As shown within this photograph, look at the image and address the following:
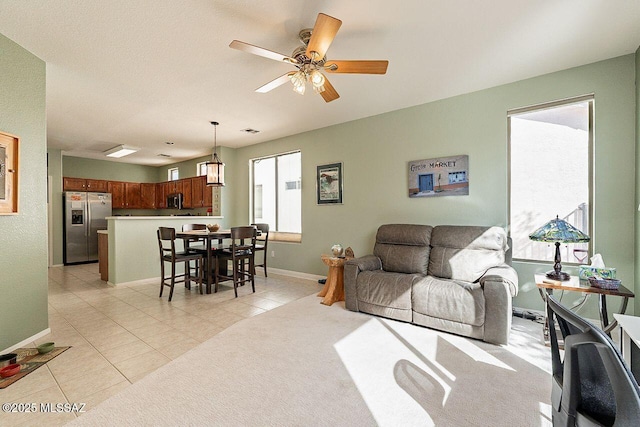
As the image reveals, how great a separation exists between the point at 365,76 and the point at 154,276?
15.5ft

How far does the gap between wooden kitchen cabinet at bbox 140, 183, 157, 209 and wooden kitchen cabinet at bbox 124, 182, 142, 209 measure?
95 millimetres

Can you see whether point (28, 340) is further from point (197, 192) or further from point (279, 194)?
point (197, 192)

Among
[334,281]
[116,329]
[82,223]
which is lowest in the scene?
[116,329]

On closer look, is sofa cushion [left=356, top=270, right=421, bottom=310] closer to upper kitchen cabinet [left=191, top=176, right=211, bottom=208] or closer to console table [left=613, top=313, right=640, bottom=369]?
console table [left=613, top=313, right=640, bottom=369]

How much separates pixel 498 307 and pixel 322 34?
8.47 ft

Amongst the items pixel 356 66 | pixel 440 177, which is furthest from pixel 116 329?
pixel 440 177

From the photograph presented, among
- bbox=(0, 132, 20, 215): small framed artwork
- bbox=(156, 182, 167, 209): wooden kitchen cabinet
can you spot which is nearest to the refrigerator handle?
bbox=(156, 182, 167, 209): wooden kitchen cabinet

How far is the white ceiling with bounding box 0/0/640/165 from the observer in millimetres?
2059

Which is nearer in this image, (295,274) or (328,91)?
(328,91)

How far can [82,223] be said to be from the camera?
6.77 m

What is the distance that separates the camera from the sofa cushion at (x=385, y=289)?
2924mm

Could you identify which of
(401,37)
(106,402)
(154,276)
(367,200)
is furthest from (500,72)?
(154,276)

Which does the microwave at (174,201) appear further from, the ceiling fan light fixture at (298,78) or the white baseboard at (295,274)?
the ceiling fan light fixture at (298,78)

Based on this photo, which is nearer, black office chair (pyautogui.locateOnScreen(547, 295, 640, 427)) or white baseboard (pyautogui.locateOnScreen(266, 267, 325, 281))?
black office chair (pyautogui.locateOnScreen(547, 295, 640, 427))
